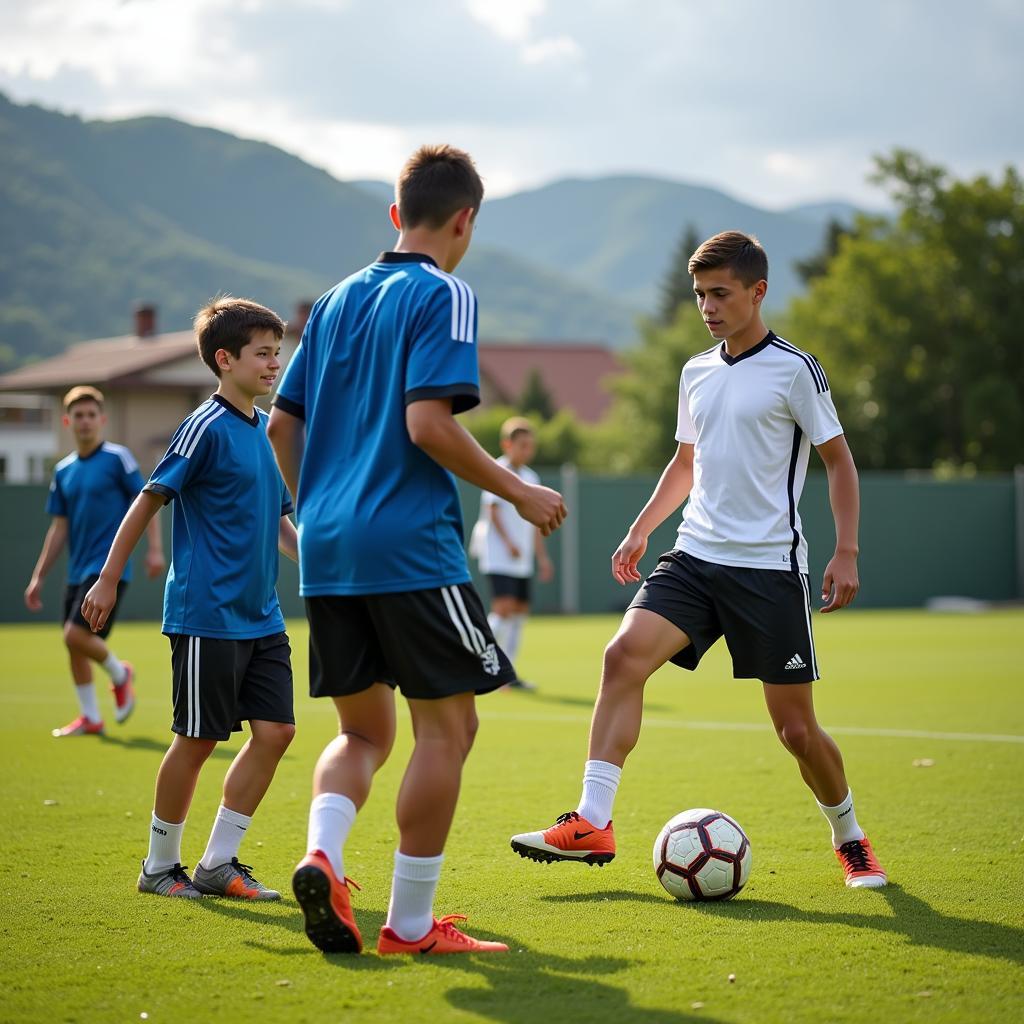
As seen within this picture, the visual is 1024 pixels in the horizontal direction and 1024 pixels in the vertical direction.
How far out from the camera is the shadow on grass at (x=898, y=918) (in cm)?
421

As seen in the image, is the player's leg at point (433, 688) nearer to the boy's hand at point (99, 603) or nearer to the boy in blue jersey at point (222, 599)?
the boy in blue jersey at point (222, 599)

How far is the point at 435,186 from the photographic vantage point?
4020 mm

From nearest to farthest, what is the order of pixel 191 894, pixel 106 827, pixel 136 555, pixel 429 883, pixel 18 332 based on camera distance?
pixel 429 883
pixel 191 894
pixel 106 827
pixel 136 555
pixel 18 332

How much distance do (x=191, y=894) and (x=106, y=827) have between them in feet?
4.73

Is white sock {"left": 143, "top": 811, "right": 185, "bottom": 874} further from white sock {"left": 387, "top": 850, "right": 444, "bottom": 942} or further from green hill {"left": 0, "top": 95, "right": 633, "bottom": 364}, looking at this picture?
green hill {"left": 0, "top": 95, "right": 633, "bottom": 364}

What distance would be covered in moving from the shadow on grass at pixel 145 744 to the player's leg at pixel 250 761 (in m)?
3.47

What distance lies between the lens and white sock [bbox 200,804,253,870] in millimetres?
5004

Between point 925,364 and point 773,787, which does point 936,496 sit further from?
point 773,787

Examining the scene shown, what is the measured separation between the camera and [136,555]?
22.6m

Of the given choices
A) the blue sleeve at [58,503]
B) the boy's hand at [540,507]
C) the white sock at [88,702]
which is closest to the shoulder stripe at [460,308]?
the boy's hand at [540,507]

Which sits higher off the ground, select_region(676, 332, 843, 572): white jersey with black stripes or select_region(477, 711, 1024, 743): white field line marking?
select_region(676, 332, 843, 572): white jersey with black stripes

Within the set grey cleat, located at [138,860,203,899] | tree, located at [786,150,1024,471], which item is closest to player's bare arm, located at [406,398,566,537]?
grey cleat, located at [138,860,203,899]

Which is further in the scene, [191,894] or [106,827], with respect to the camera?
[106,827]

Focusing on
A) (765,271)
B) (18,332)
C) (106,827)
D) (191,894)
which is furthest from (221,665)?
(18,332)
